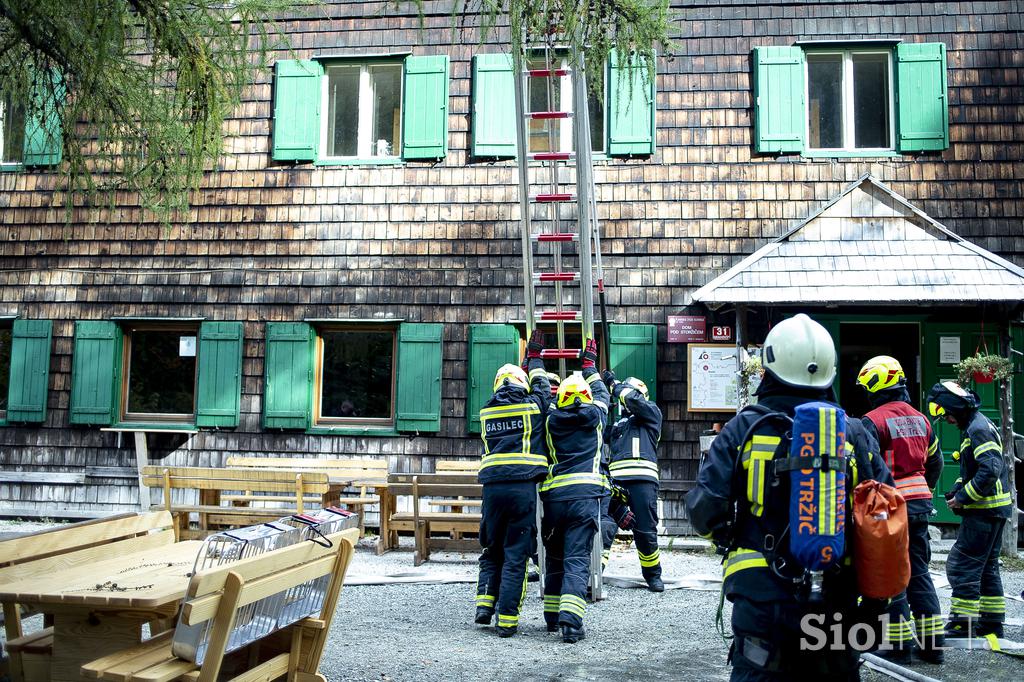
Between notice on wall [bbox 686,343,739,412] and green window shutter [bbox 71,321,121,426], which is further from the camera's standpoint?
green window shutter [bbox 71,321,121,426]

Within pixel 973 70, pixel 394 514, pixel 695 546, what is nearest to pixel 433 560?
pixel 394 514

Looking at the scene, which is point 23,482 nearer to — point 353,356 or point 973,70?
point 353,356

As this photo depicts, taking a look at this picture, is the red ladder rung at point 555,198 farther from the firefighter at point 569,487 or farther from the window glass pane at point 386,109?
the window glass pane at point 386,109

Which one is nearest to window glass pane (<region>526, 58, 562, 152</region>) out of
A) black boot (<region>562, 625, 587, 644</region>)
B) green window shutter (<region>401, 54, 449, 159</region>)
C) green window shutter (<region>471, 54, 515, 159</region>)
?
green window shutter (<region>471, 54, 515, 159</region>)

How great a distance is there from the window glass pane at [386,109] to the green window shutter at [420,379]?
239 centimetres

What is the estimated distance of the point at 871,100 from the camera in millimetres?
11117

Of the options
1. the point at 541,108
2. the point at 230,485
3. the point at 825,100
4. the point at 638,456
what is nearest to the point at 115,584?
the point at 638,456

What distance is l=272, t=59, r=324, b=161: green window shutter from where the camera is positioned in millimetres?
11484

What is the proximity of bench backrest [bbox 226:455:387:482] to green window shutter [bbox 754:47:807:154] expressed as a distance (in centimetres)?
580

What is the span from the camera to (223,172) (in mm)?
11641

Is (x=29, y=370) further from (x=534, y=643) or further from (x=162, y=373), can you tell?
(x=534, y=643)

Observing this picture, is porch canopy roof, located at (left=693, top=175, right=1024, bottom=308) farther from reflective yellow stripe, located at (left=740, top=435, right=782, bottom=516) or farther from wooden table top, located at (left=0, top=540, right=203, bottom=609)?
wooden table top, located at (left=0, top=540, right=203, bottom=609)

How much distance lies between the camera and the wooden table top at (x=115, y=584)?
355 centimetres

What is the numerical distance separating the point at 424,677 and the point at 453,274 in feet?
21.6
